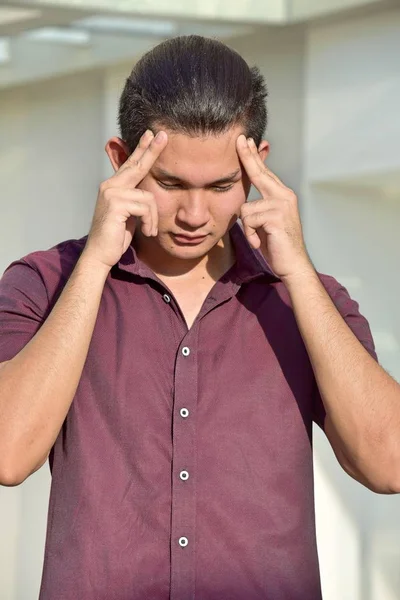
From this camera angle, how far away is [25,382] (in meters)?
2.38

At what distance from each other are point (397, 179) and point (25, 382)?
9.09 feet

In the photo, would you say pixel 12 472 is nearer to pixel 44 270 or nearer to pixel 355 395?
pixel 44 270

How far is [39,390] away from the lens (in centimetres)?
237

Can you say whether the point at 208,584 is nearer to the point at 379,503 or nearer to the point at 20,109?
the point at 379,503

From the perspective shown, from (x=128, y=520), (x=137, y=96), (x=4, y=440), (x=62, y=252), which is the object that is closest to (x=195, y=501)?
(x=128, y=520)

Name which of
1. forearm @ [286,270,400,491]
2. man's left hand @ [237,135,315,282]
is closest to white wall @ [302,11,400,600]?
man's left hand @ [237,135,315,282]

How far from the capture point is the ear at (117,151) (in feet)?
8.84

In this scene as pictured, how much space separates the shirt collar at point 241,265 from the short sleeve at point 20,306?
18 centimetres

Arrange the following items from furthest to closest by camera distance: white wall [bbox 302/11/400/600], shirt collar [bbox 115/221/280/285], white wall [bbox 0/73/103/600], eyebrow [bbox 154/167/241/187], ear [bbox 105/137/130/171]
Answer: white wall [bbox 0/73/103/600], white wall [bbox 302/11/400/600], ear [bbox 105/137/130/171], shirt collar [bbox 115/221/280/285], eyebrow [bbox 154/167/241/187]

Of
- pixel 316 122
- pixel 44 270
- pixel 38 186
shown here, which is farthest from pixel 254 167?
→ pixel 38 186

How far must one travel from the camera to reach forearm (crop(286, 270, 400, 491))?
8.07 feet

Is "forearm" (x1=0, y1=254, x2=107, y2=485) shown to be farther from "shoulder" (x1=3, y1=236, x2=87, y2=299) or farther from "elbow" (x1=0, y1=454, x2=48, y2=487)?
"shoulder" (x1=3, y1=236, x2=87, y2=299)

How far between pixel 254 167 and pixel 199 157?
12 centimetres

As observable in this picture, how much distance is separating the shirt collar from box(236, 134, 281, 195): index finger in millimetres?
165
